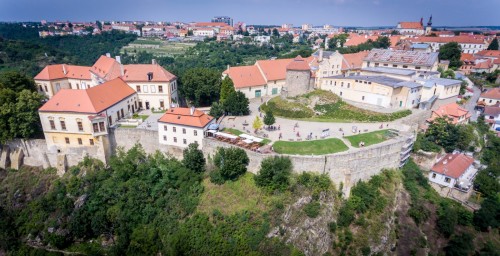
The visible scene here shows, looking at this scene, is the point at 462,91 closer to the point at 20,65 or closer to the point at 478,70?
the point at 478,70

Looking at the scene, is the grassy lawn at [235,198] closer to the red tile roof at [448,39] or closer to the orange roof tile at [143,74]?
the orange roof tile at [143,74]

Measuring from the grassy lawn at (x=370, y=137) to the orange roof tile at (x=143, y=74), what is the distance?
28.7 meters

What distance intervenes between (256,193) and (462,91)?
173 ft

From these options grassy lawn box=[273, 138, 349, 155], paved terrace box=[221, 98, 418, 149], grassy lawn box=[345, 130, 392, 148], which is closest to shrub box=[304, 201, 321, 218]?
grassy lawn box=[273, 138, 349, 155]

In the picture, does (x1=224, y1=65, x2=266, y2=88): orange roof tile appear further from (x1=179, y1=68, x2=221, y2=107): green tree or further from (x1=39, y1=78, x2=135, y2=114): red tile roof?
(x1=39, y1=78, x2=135, y2=114): red tile roof

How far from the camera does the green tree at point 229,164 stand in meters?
33.2

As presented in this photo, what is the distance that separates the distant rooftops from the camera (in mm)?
57625

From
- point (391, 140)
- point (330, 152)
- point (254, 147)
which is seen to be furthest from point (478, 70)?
point (254, 147)

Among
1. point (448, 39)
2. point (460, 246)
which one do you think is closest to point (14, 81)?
point (460, 246)

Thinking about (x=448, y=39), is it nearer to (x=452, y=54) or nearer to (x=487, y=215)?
(x=452, y=54)

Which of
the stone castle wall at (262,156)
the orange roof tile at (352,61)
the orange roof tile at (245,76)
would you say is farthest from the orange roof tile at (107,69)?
the orange roof tile at (352,61)

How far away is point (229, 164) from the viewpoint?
33.1 metres

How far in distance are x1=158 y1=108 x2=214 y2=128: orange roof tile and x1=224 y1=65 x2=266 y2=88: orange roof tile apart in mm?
17091

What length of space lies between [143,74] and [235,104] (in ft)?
51.8
